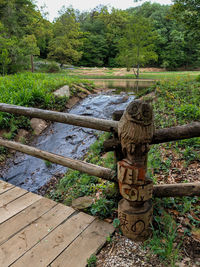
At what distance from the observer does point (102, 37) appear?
33375mm

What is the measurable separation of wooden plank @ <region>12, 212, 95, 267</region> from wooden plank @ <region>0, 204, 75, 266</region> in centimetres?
5

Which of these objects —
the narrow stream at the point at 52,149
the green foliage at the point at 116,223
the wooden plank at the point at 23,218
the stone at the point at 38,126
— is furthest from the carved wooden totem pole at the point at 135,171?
the stone at the point at 38,126

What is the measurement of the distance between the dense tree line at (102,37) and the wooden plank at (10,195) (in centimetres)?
724

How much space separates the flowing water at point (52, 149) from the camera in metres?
3.83

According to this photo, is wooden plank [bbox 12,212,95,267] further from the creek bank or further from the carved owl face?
the creek bank

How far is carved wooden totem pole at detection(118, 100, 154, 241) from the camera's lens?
135cm

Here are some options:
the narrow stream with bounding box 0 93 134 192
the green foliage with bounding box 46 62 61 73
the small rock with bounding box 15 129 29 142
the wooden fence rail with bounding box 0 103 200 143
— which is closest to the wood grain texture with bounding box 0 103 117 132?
the wooden fence rail with bounding box 0 103 200 143

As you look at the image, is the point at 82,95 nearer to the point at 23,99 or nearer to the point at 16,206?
the point at 23,99

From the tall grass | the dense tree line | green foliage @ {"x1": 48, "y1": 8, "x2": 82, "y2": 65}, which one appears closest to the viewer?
the tall grass

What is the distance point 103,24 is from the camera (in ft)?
121

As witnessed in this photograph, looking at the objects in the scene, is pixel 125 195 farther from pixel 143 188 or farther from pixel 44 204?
pixel 44 204

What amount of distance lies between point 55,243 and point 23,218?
477mm

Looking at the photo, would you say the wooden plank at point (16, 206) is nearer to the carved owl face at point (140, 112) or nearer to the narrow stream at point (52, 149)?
the narrow stream at point (52, 149)

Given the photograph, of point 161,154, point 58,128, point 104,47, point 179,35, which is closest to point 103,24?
point 104,47
